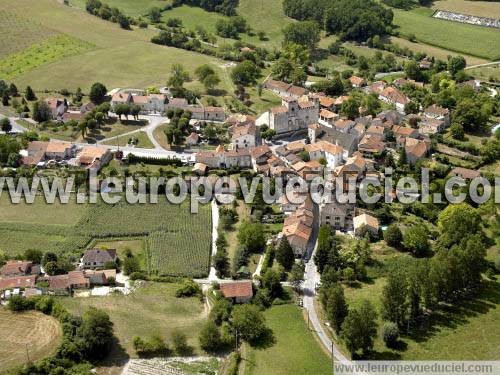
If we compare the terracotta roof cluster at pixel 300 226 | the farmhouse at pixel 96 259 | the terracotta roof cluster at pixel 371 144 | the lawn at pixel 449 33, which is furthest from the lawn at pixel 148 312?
the lawn at pixel 449 33

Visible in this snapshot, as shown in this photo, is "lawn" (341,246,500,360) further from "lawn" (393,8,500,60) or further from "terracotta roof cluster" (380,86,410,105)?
"lawn" (393,8,500,60)

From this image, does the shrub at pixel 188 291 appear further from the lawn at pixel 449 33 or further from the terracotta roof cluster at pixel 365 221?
the lawn at pixel 449 33

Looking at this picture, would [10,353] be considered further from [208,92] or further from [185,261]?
[208,92]

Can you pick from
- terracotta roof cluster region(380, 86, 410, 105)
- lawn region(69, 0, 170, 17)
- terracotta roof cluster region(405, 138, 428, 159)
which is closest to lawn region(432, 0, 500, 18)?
terracotta roof cluster region(380, 86, 410, 105)

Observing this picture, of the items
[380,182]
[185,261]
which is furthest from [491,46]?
[185,261]

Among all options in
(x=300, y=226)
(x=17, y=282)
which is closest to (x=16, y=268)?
(x=17, y=282)

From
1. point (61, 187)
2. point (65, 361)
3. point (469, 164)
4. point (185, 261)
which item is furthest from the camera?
point (469, 164)
